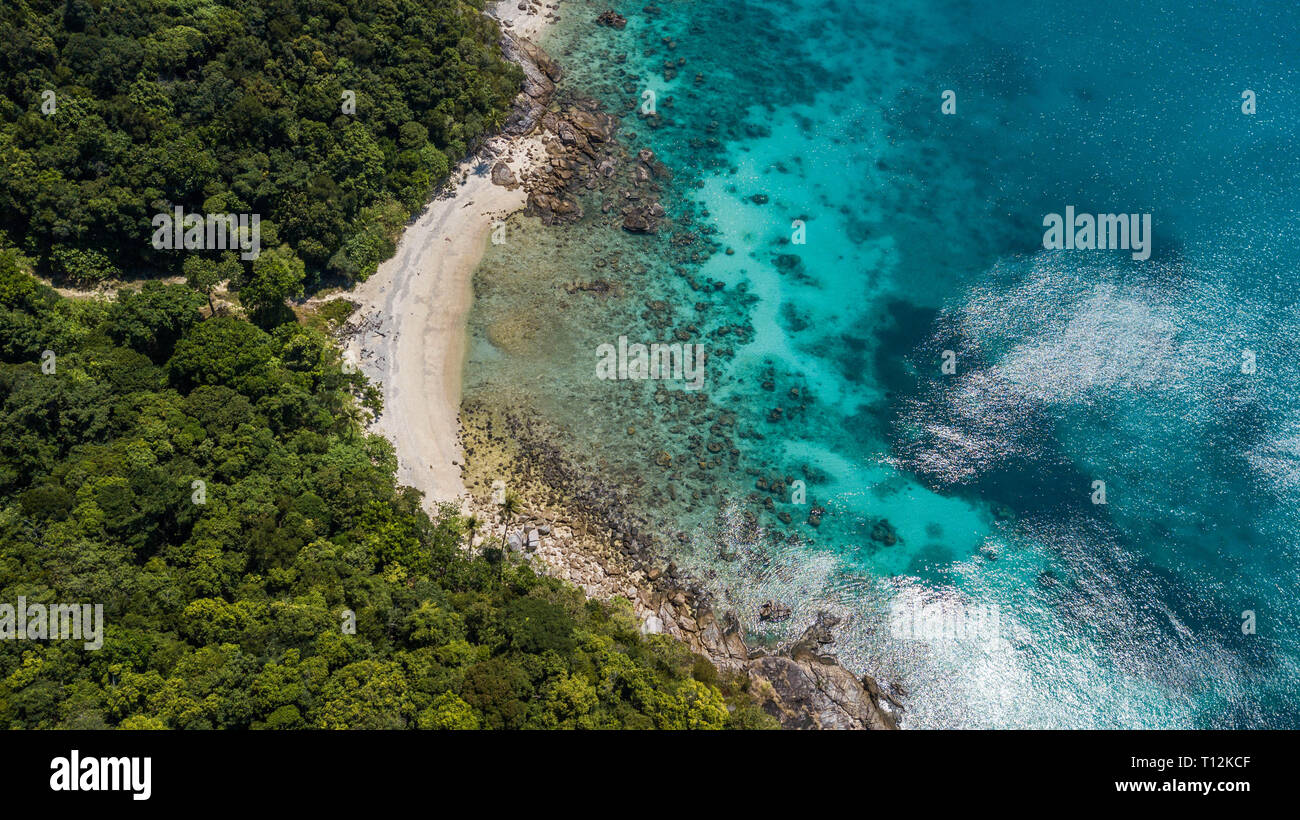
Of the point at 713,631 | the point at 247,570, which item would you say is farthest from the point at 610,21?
the point at 247,570

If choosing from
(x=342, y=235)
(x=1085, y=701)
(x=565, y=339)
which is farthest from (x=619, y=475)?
(x=1085, y=701)

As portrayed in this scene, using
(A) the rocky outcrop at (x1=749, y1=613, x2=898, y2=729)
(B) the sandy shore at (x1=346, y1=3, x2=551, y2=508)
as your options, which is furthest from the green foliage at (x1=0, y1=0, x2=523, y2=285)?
(A) the rocky outcrop at (x1=749, y1=613, x2=898, y2=729)

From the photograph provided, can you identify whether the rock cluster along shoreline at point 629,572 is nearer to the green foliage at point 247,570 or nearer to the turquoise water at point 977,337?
the turquoise water at point 977,337

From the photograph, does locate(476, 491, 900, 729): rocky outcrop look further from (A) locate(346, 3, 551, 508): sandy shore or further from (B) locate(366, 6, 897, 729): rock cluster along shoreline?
(A) locate(346, 3, 551, 508): sandy shore

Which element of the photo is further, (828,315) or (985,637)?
(828,315)

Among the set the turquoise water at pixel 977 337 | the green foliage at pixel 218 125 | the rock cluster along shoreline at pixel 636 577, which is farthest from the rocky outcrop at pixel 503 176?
the rock cluster along shoreline at pixel 636 577

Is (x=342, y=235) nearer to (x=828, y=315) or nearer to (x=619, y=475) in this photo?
(x=619, y=475)
